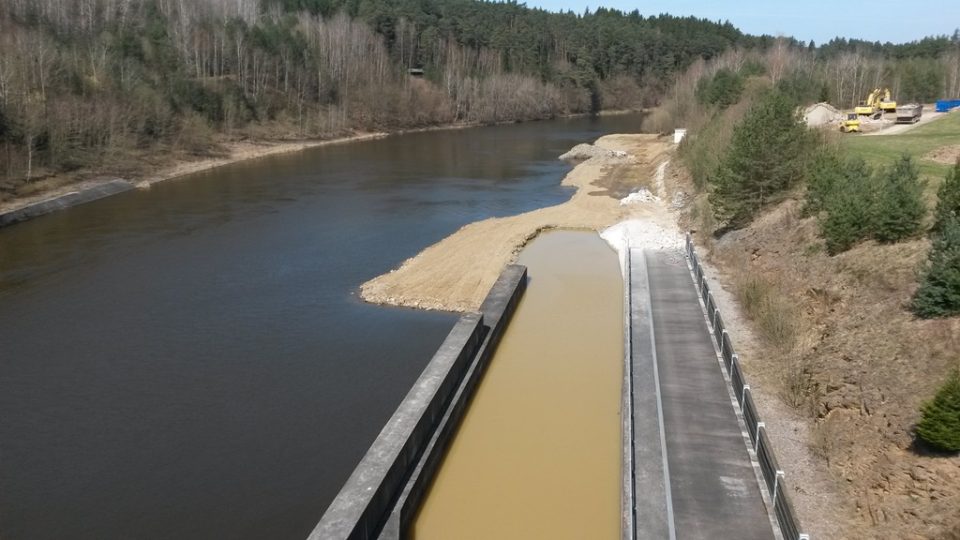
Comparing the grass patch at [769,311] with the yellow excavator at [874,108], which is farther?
the yellow excavator at [874,108]

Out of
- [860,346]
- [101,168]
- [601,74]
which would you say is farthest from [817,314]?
[601,74]

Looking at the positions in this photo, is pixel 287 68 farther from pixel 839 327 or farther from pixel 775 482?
pixel 775 482

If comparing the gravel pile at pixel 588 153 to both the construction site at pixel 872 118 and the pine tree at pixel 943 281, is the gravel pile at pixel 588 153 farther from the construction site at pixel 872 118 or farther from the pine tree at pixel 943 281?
the pine tree at pixel 943 281

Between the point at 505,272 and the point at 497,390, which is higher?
the point at 505,272

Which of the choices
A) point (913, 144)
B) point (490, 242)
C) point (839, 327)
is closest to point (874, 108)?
point (913, 144)

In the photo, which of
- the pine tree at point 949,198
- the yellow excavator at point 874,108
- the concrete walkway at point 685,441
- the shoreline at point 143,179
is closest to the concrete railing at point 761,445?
the concrete walkway at point 685,441

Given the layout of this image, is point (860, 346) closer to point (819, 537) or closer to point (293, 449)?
point (819, 537)
